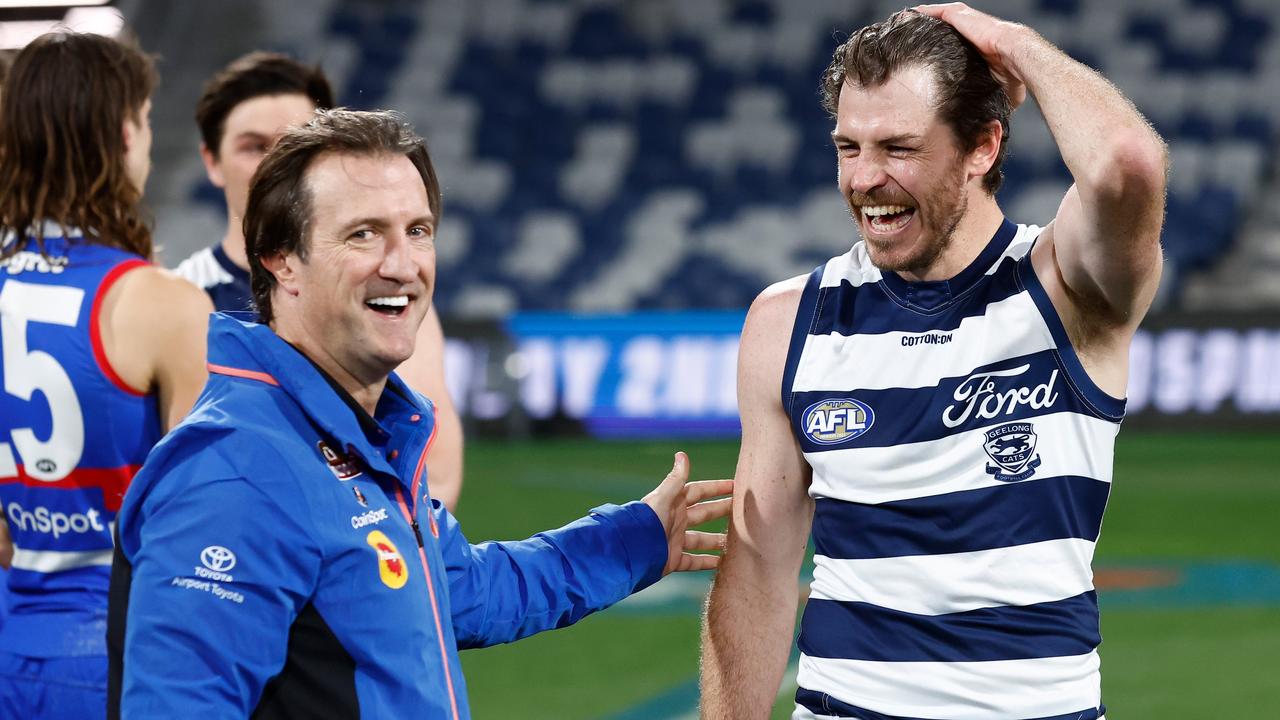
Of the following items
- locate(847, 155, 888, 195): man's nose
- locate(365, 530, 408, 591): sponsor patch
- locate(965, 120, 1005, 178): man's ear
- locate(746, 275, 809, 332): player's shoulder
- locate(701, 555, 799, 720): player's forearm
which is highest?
locate(965, 120, 1005, 178): man's ear

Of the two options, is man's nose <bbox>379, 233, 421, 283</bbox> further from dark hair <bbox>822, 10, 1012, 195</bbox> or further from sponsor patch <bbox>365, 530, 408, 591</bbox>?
dark hair <bbox>822, 10, 1012, 195</bbox>

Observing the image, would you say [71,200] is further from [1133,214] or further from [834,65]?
[1133,214]

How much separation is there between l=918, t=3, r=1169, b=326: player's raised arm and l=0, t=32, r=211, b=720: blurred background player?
171 cm

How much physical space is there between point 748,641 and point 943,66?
1.20m

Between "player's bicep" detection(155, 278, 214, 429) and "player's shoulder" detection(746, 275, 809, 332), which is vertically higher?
"player's shoulder" detection(746, 275, 809, 332)

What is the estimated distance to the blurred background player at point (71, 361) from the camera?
2992 millimetres

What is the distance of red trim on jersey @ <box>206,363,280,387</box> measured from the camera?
89.4 inches

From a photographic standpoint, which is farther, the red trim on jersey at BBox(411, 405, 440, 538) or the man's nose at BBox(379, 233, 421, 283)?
the red trim on jersey at BBox(411, 405, 440, 538)

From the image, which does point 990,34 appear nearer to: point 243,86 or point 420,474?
point 420,474

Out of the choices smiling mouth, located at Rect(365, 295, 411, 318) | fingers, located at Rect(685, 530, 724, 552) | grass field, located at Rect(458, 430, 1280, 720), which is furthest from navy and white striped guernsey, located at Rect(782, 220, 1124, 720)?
grass field, located at Rect(458, 430, 1280, 720)

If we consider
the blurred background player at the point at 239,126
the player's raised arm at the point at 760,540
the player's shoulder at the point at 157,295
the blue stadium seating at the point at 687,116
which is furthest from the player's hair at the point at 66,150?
the blue stadium seating at the point at 687,116

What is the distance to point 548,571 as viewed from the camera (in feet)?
9.70

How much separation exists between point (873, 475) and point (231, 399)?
116 centimetres

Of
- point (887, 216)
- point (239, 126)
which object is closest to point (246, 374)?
point (887, 216)
